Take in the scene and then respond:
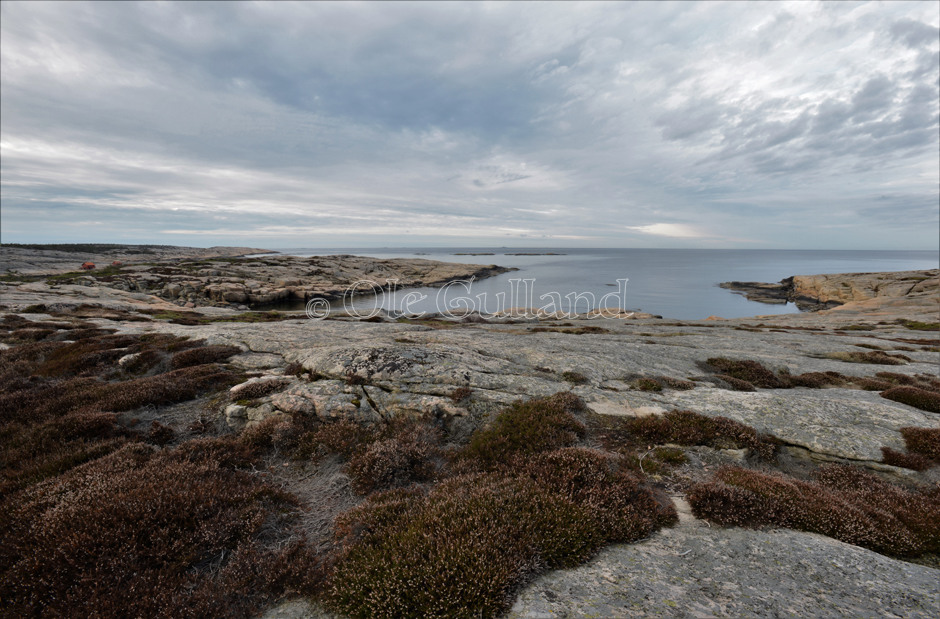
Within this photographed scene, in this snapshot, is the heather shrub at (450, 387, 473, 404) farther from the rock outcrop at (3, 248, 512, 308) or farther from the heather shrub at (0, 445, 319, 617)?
the rock outcrop at (3, 248, 512, 308)

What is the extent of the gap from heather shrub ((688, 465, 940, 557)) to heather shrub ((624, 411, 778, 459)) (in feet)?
5.28

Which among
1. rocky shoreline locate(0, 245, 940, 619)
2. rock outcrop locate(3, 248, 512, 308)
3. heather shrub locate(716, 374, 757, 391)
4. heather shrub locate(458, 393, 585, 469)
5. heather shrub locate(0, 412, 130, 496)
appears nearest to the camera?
rocky shoreline locate(0, 245, 940, 619)

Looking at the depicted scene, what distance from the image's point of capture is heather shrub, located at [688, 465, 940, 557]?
588 centimetres

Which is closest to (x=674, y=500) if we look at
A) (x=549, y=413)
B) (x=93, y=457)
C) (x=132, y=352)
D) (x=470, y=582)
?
(x=549, y=413)

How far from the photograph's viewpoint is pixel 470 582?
14.7 ft

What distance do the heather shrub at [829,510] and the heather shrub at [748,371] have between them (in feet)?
27.9

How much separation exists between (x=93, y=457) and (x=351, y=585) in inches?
305

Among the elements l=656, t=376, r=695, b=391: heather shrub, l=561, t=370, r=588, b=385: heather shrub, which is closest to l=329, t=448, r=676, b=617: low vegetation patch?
l=561, t=370, r=588, b=385: heather shrub

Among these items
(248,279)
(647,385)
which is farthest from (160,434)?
(248,279)

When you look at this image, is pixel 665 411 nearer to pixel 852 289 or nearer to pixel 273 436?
pixel 273 436

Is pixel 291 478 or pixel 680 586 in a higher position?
pixel 680 586

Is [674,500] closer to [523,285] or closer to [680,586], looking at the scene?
[680,586]

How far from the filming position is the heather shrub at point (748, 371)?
15262 millimetres

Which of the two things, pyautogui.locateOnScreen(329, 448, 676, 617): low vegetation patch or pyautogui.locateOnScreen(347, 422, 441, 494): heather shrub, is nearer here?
pyautogui.locateOnScreen(329, 448, 676, 617): low vegetation patch
